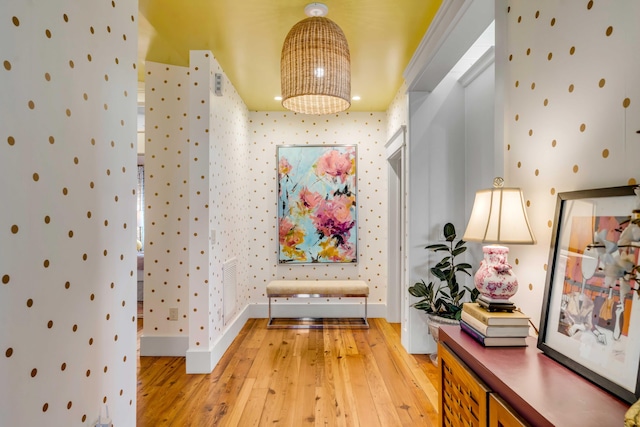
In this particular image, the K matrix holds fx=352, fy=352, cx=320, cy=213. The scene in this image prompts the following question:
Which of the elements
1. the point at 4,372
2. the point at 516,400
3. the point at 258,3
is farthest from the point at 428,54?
the point at 4,372

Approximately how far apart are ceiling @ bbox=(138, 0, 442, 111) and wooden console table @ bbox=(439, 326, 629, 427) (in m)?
2.18

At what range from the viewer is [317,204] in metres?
4.67

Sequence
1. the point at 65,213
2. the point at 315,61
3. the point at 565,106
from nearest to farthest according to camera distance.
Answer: the point at 65,213 → the point at 565,106 → the point at 315,61

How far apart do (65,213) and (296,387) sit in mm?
2208

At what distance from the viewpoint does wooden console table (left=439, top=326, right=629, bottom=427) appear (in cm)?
84

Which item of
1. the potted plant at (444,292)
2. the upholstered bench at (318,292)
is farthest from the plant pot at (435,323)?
the upholstered bench at (318,292)

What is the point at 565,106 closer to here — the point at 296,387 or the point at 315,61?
the point at 315,61

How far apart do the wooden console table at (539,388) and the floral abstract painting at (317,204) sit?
333 centimetres

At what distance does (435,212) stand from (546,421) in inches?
107

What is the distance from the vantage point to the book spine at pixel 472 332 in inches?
52.9

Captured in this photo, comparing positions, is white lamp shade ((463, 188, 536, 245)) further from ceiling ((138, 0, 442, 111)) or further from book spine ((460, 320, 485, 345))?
ceiling ((138, 0, 442, 111))

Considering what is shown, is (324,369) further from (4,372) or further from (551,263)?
(4,372)

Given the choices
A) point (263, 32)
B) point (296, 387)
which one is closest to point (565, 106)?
point (263, 32)

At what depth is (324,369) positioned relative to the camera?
3078mm
